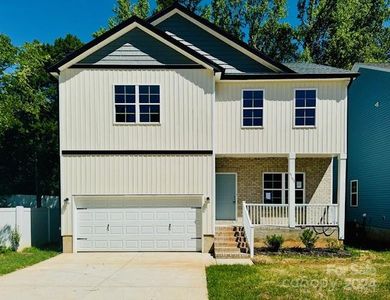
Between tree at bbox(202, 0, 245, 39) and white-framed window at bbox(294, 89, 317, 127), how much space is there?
54.6ft

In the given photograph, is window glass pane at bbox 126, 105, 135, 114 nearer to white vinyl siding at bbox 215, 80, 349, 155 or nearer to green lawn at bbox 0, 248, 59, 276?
white vinyl siding at bbox 215, 80, 349, 155

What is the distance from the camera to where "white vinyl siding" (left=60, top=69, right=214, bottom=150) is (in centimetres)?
1479

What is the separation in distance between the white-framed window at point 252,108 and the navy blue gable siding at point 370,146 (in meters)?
5.80

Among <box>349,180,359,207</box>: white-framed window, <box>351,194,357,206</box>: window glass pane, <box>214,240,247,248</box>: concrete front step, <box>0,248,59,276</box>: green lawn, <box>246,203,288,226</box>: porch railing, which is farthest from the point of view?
<box>351,194,357,206</box>: window glass pane

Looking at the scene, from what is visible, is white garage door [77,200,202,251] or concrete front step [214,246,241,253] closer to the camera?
concrete front step [214,246,241,253]

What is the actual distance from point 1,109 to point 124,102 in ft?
28.3

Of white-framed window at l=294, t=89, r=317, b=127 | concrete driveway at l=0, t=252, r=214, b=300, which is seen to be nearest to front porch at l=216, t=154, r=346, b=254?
white-framed window at l=294, t=89, r=317, b=127

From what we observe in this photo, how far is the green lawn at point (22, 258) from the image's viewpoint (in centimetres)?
1147

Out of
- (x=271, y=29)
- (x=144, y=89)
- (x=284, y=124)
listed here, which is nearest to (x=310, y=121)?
(x=284, y=124)

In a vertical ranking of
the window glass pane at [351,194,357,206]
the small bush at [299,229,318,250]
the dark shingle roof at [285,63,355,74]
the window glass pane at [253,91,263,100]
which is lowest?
the small bush at [299,229,318,250]

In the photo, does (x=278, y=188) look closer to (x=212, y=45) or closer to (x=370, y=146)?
(x=370, y=146)

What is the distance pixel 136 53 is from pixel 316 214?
31.3 ft

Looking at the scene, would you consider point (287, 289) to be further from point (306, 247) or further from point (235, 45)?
point (235, 45)

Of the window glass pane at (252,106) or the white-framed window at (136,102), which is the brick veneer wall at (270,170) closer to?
the window glass pane at (252,106)
